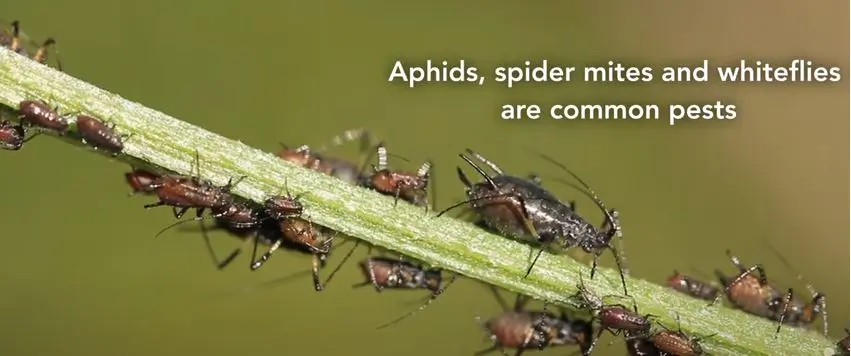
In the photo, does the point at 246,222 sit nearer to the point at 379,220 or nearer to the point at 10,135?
the point at 379,220

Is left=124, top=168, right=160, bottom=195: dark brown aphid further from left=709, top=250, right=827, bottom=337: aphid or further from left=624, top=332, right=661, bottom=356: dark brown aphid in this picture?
left=709, top=250, right=827, bottom=337: aphid

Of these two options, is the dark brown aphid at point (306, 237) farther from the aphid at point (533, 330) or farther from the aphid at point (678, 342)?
the aphid at point (678, 342)

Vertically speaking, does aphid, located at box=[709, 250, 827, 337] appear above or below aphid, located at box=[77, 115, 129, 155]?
below

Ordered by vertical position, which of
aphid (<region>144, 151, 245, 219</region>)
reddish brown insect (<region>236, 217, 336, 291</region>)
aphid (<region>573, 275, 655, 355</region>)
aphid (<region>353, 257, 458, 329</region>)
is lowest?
aphid (<region>573, 275, 655, 355</region>)

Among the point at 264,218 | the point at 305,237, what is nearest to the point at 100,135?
the point at 264,218

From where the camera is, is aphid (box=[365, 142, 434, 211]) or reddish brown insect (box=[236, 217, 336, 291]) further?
aphid (box=[365, 142, 434, 211])

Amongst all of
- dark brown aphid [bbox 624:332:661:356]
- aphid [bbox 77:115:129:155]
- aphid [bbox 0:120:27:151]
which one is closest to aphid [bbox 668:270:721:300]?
dark brown aphid [bbox 624:332:661:356]

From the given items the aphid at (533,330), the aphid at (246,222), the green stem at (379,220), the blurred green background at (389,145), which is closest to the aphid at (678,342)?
the green stem at (379,220)
